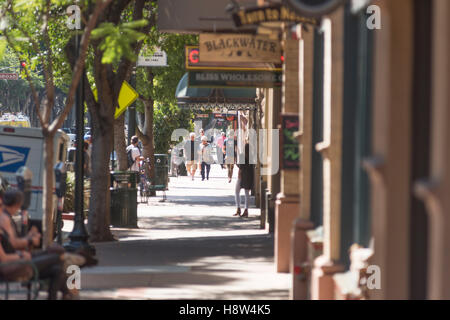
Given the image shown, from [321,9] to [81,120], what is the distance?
28.5ft

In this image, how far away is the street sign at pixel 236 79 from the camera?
49.3ft

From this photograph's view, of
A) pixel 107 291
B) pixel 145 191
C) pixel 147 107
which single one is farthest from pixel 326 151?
pixel 147 107

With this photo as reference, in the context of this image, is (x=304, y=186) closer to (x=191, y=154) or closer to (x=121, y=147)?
(x=121, y=147)

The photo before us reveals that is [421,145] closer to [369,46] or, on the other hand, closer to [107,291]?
[369,46]

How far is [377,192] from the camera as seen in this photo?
4.98 metres

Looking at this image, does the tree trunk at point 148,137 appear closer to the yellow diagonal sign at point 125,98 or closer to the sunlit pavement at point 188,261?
the sunlit pavement at point 188,261

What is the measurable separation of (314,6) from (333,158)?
5.30 ft

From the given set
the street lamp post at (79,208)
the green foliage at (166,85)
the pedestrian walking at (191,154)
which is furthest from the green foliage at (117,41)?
the pedestrian walking at (191,154)

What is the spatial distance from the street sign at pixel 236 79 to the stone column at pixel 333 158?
6.93m

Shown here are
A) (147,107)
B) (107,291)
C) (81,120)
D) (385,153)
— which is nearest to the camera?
(385,153)

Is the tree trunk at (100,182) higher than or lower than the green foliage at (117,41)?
lower

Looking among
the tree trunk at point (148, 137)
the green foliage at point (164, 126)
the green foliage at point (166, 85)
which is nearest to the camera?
the green foliage at point (166, 85)

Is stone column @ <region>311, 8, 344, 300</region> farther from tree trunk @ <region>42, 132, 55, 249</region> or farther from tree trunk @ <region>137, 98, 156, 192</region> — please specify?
tree trunk @ <region>137, 98, 156, 192</region>

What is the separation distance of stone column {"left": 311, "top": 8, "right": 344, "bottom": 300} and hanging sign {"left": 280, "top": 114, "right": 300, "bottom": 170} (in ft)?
14.0
